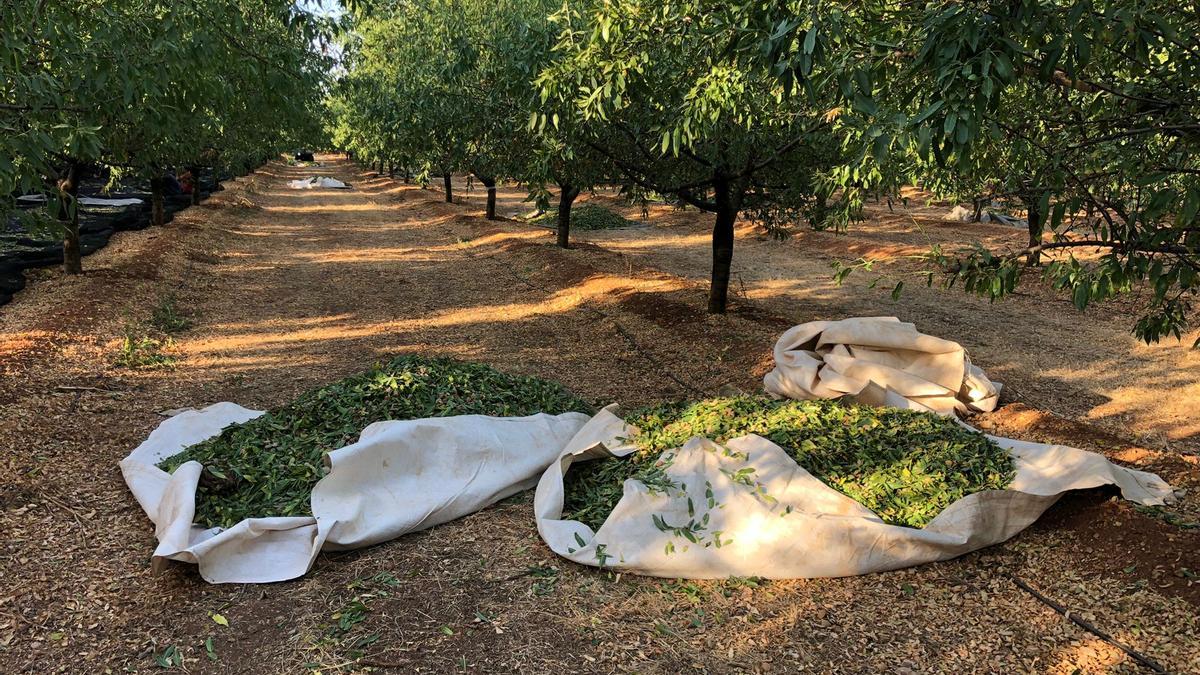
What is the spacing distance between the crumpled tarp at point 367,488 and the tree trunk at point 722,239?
4483 millimetres

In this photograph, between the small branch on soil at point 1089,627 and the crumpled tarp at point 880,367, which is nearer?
the small branch on soil at point 1089,627

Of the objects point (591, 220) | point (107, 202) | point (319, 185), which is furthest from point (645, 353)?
point (319, 185)

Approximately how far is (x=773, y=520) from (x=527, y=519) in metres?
1.40

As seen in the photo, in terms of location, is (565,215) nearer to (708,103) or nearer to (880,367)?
(880,367)

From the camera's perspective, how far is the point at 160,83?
169 inches

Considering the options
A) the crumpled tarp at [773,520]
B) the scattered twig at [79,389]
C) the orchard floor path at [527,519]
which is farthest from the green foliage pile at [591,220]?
the crumpled tarp at [773,520]

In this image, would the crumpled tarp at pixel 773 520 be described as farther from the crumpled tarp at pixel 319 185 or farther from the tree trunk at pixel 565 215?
the crumpled tarp at pixel 319 185

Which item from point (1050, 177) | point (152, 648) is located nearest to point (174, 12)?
point (152, 648)

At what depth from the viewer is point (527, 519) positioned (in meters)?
4.17

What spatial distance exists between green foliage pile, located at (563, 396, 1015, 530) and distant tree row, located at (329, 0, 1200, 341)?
1.03 metres

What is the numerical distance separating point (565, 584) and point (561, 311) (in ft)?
22.2

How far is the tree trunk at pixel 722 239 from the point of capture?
28.1 feet

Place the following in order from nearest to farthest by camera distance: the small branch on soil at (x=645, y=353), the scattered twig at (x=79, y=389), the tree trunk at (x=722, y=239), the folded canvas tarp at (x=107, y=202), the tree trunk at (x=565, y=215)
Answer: the scattered twig at (x=79, y=389) → the small branch on soil at (x=645, y=353) → the tree trunk at (x=722, y=239) → the tree trunk at (x=565, y=215) → the folded canvas tarp at (x=107, y=202)

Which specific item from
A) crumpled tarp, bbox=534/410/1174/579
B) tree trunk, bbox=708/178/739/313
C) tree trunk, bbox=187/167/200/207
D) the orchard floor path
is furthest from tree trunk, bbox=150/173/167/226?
crumpled tarp, bbox=534/410/1174/579
